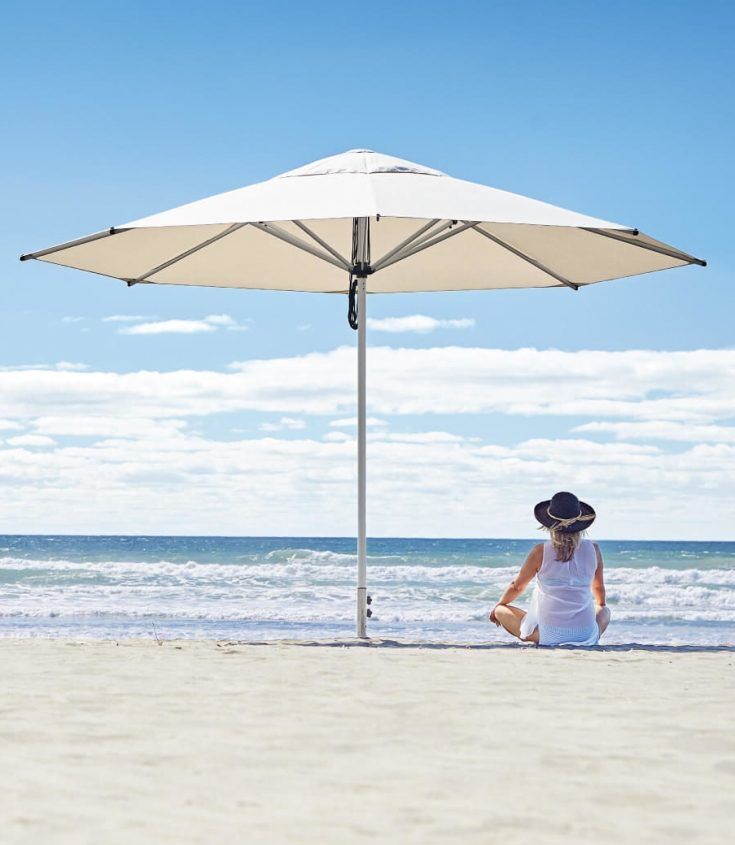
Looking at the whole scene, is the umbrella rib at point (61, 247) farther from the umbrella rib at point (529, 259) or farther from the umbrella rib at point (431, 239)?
the umbrella rib at point (529, 259)

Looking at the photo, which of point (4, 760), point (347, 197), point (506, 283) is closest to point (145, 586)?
point (506, 283)

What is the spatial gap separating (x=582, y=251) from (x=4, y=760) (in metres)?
4.57

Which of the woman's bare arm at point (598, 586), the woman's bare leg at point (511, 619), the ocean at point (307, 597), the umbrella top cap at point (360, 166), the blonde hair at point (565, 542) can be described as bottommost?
the ocean at point (307, 597)

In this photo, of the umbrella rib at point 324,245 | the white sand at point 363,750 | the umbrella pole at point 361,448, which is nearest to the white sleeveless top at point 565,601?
the white sand at point 363,750

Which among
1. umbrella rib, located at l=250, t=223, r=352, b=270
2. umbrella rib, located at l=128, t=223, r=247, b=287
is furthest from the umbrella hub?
umbrella rib, located at l=128, t=223, r=247, b=287

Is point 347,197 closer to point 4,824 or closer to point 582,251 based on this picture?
point 582,251

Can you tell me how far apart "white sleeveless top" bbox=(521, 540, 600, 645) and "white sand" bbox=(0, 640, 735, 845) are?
20.8 inches

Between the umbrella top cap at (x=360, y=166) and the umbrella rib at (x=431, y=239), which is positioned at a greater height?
the umbrella top cap at (x=360, y=166)

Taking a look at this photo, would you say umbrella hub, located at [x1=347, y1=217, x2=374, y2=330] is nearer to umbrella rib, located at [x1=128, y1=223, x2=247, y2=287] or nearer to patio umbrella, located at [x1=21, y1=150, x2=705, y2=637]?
patio umbrella, located at [x1=21, y1=150, x2=705, y2=637]

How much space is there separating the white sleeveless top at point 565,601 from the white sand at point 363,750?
0.53 m

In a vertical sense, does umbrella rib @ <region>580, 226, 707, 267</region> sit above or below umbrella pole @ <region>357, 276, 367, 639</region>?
above

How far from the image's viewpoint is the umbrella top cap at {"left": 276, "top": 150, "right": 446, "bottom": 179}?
580 cm

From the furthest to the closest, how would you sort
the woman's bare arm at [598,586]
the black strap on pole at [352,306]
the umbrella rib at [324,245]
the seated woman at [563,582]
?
the black strap on pole at [352,306] → the umbrella rib at [324,245] → the woman's bare arm at [598,586] → the seated woman at [563,582]

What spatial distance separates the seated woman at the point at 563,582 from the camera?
18.3 feet
